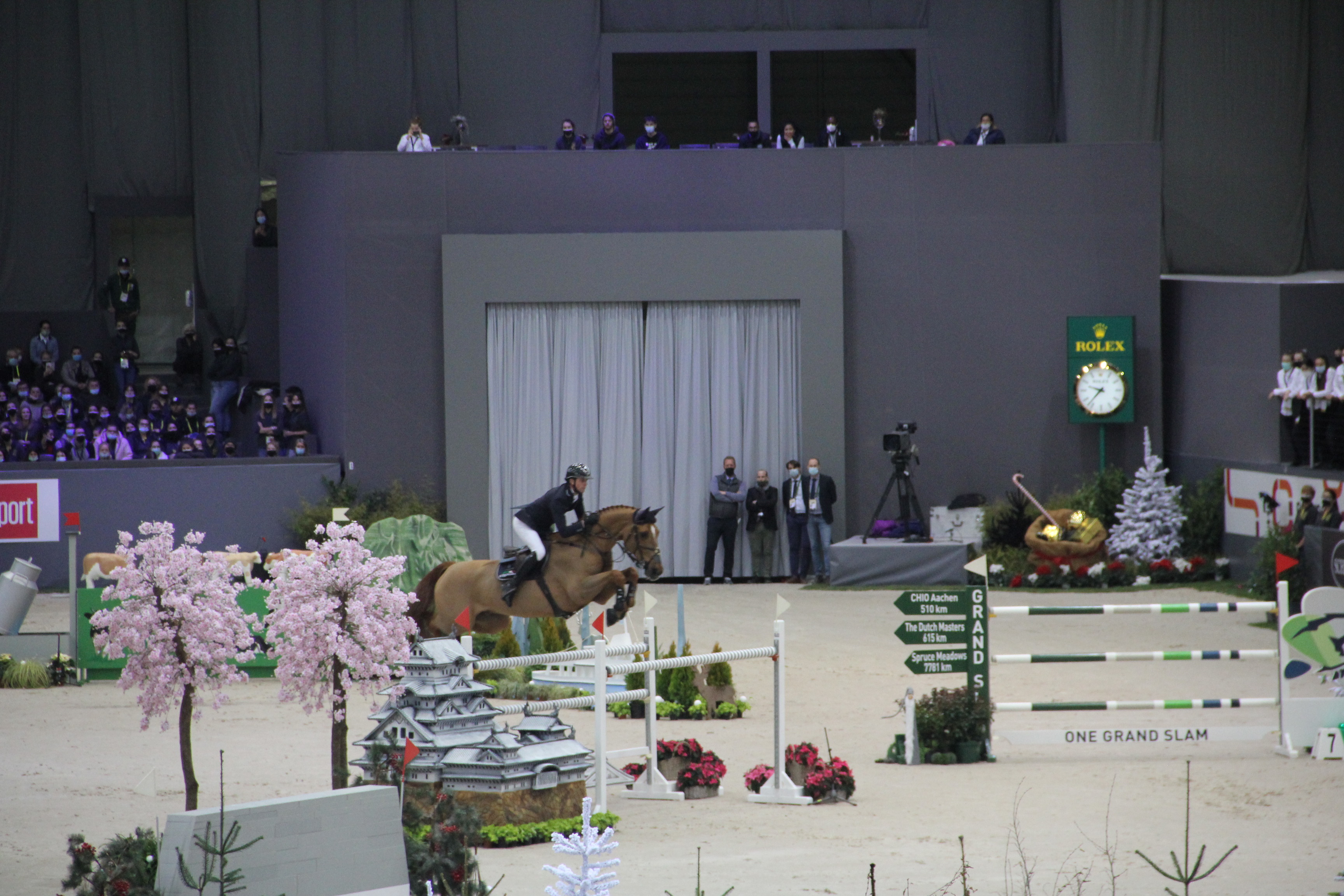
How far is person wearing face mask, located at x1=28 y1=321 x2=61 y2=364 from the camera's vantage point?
25578 millimetres

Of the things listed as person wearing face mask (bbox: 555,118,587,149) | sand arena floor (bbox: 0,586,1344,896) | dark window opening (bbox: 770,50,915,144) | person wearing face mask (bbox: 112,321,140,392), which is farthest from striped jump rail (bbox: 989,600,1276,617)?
dark window opening (bbox: 770,50,915,144)

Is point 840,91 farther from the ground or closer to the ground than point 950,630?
farther from the ground

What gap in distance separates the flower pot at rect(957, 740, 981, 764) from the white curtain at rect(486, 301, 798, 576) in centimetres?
1038

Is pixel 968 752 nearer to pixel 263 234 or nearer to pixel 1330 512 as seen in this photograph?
pixel 1330 512

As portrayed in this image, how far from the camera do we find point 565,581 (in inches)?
509

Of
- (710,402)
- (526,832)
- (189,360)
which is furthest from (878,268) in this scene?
(526,832)

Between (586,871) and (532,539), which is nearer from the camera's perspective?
(586,871)

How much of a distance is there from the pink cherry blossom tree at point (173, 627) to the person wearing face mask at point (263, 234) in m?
16.8

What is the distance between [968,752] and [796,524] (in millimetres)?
9937

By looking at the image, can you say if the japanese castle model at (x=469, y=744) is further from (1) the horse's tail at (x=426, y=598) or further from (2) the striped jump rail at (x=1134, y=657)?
(2) the striped jump rail at (x=1134, y=657)

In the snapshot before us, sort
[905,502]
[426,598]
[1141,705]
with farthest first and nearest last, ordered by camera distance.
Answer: [905,502], [426,598], [1141,705]

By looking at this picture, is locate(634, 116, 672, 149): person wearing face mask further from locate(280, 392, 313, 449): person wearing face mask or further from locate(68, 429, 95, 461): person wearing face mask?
locate(68, 429, 95, 461): person wearing face mask

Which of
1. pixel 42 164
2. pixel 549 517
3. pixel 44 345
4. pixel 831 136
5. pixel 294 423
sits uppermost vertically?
pixel 42 164

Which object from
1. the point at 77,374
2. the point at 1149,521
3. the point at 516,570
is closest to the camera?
the point at 516,570
